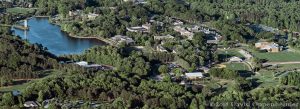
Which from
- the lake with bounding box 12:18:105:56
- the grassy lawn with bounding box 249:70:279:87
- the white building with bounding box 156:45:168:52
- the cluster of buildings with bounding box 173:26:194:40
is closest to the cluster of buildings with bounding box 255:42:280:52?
the cluster of buildings with bounding box 173:26:194:40

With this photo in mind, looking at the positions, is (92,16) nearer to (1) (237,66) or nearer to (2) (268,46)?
(2) (268,46)

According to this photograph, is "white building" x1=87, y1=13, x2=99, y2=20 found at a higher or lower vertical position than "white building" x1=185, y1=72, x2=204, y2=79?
higher

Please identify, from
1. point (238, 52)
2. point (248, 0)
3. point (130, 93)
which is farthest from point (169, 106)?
point (248, 0)

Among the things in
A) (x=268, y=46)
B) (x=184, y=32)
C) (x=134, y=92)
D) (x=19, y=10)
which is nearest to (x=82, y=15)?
(x=19, y=10)

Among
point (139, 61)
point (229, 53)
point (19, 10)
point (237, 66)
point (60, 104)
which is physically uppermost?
point (19, 10)

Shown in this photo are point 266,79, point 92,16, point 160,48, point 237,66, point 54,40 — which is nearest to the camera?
point 266,79

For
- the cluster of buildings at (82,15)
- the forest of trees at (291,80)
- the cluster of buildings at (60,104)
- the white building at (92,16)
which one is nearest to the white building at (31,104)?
the cluster of buildings at (60,104)

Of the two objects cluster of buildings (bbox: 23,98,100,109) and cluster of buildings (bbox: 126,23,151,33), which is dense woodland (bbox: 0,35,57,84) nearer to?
cluster of buildings (bbox: 23,98,100,109)
